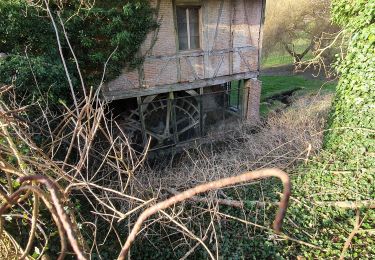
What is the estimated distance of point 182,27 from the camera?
850 centimetres

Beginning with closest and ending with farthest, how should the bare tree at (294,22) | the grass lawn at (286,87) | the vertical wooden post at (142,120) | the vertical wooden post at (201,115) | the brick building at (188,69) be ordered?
the brick building at (188,69), the vertical wooden post at (142,120), the vertical wooden post at (201,115), the grass lawn at (286,87), the bare tree at (294,22)

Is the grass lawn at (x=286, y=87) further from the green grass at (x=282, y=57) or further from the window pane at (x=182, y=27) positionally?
the window pane at (x=182, y=27)

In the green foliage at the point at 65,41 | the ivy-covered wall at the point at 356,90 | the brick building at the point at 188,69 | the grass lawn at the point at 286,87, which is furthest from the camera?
the grass lawn at the point at 286,87

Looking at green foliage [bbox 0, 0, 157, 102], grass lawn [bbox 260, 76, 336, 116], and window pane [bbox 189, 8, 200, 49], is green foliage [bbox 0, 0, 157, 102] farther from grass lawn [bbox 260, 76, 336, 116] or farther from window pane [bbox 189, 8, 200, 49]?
grass lawn [bbox 260, 76, 336, 116]

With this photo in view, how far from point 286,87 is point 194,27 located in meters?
11.3

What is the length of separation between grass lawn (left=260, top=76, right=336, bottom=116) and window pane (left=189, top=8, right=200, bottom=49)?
576 cm

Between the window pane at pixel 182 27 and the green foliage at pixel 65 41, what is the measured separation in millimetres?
1007

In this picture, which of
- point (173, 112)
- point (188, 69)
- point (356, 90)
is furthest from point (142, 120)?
point (356, 90)

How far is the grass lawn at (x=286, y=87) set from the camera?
14.4 meters

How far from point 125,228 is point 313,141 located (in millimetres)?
5134

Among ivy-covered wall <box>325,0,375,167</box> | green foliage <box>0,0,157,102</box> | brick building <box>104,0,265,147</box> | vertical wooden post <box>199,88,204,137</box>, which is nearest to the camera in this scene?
ivy-covered wall <box>325,0,375,167</box>

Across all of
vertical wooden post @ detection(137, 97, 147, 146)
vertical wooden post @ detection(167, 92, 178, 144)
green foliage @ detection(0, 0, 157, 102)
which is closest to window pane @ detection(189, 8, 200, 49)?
green foliage @ detection(0, 0, 157, 102)

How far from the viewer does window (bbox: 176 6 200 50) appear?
331 inches

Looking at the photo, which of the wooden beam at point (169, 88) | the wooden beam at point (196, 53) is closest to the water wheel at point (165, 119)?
the wooden beam at point (169, 88)
